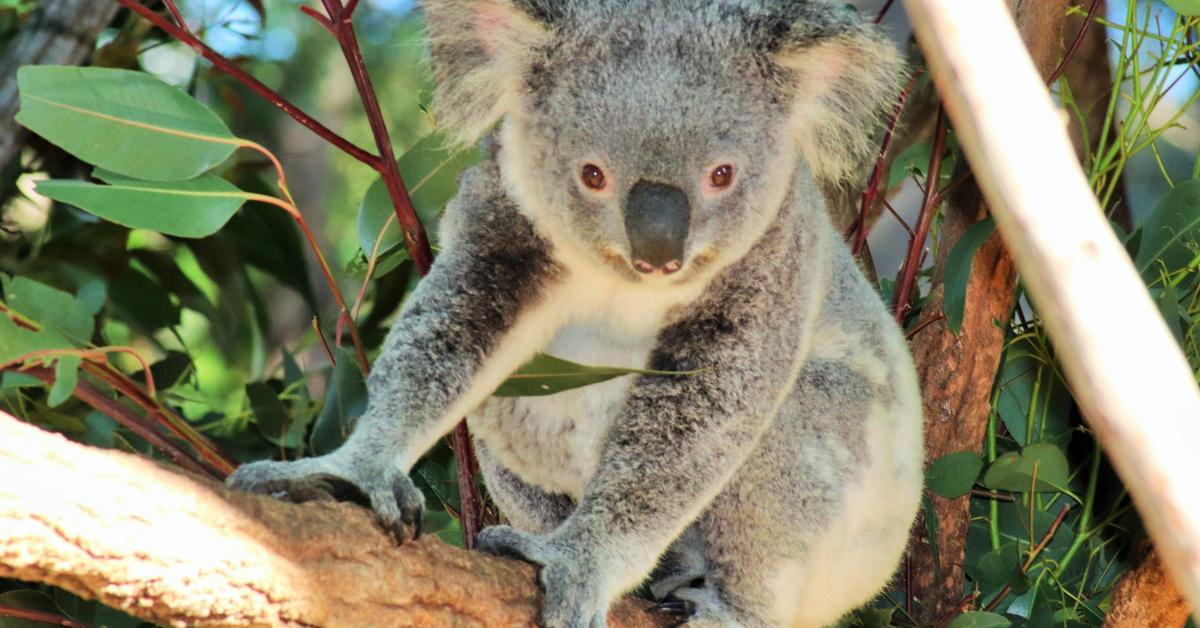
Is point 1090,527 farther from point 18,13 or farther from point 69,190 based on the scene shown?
point 18,13

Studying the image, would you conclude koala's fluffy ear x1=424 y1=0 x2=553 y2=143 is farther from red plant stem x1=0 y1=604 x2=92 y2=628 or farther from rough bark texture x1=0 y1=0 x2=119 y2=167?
rough bark texture x1=0 y1=0 x2=119 y2=167

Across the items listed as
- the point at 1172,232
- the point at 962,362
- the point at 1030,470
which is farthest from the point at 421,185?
the point at 1172,232

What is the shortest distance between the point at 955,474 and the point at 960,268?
18.0 inches

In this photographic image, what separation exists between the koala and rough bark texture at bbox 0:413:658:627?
7.3 inches

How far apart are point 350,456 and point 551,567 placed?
15.0 inches

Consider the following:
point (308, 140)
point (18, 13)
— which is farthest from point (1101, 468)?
point (308, 140)

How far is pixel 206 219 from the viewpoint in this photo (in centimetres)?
229

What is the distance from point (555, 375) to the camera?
2.19 metres

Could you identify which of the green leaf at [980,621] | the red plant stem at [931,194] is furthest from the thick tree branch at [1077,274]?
the red plant stem at [931,194]

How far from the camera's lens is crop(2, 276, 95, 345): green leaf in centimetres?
226

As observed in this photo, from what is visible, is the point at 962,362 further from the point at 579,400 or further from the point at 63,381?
the point at 63,381

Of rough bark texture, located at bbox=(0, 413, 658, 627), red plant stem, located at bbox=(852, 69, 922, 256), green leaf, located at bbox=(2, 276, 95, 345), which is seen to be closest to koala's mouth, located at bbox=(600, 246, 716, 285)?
rough bark texture, located at bbox=(0, 413, 658, 627)

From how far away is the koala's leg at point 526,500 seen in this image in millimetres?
2717

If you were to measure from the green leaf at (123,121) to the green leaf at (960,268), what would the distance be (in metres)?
1.55
